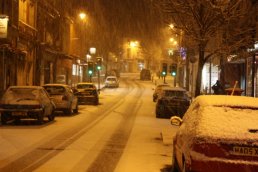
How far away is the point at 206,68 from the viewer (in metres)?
51.6

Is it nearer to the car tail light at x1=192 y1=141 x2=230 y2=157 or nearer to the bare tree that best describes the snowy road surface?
the bare tree

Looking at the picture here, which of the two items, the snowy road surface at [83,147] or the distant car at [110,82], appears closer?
the snowy road surface at [83,147]

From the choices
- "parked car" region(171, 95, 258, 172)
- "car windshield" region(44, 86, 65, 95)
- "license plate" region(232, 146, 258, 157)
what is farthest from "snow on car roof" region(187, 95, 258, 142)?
"car windshield" region(44, 86, 65, 95)

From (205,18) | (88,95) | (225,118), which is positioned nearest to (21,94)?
(205,18)

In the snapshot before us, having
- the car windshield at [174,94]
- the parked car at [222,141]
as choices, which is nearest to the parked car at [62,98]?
the car windshield at [174,94]

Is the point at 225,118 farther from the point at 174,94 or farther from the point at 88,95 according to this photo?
the point at 88,95

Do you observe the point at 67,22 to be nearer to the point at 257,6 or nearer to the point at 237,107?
the point at 257,6

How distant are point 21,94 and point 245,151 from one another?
14.9m

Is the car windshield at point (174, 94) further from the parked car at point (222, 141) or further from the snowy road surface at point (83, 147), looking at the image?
the parked car at point (222, 141)

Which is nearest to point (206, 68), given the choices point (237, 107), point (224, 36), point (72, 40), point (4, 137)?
point (72, 40)

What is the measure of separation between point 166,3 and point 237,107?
9.97 m

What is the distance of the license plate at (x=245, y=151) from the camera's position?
7535mm

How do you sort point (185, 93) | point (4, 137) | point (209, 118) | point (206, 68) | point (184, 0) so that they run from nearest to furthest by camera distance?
point (209, 118)
point (4, 137)
point (184, 0)
point (185, 93)
point (206, 68)

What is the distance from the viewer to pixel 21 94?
21359 mm
